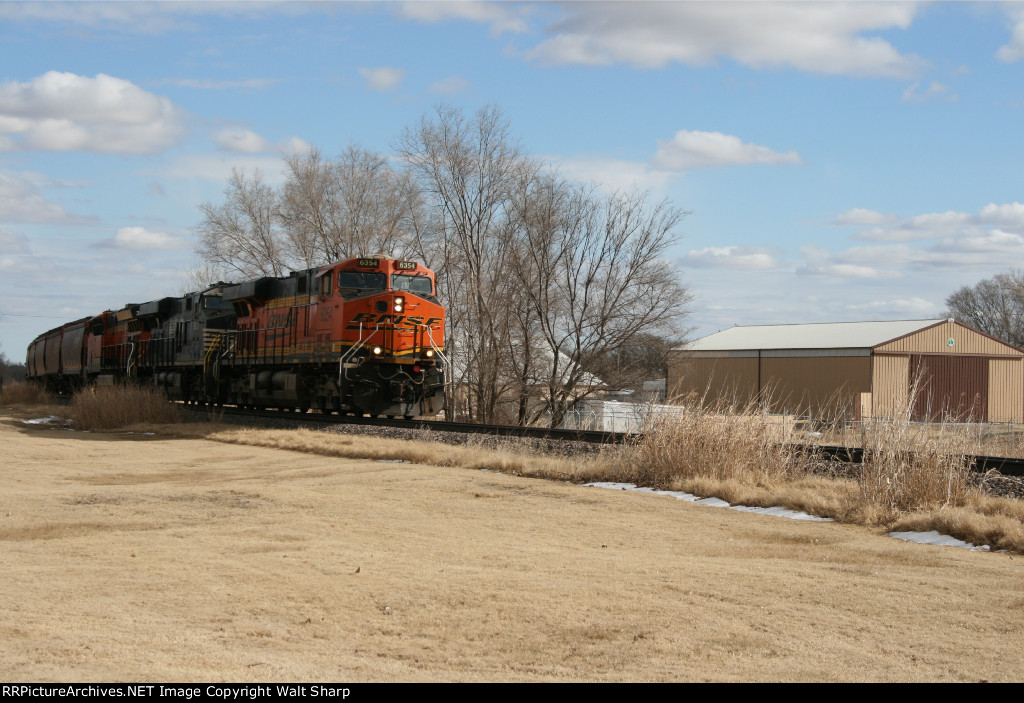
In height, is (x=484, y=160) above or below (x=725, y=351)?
above

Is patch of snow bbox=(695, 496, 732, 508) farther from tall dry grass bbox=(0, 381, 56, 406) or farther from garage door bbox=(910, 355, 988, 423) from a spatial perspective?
garage door bbox=(910, 355, 988, 423)

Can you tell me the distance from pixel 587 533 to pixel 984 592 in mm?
3799

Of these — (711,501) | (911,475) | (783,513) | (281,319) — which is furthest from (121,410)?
(911,475)

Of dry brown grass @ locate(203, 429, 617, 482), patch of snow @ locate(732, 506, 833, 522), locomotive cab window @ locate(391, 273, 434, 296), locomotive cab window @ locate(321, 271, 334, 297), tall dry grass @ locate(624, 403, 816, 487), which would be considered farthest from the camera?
locomotive cab window @ locate(391, 273, 434, 296)

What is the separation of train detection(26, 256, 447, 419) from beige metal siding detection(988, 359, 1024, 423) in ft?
120

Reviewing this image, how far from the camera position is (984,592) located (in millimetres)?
6949

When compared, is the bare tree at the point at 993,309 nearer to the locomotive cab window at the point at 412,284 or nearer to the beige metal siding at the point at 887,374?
the beige metal siding at the point at 887,374

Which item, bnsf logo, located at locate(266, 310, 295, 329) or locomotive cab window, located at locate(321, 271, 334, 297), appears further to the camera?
bnsf logo, located at locate(266, 310, 295, 329)

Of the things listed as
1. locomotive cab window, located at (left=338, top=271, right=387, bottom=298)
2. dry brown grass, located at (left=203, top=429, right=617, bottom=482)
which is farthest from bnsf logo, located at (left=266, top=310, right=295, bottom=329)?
dry brown grass, located at (left=203, top=429, right=617, bottom=482)

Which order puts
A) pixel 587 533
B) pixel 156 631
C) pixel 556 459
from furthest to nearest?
pixel 556 459 < pixel 587 533 < pixel 156 631

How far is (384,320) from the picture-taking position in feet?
69.5

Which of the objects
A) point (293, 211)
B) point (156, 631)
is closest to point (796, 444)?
point (156, 631)

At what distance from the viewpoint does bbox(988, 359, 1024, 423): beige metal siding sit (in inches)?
1870
